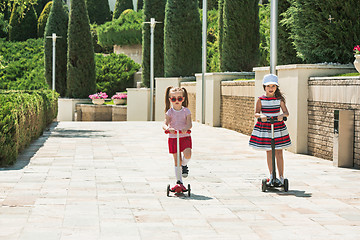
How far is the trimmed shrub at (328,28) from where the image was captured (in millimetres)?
14148

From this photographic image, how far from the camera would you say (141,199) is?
26.8 ft

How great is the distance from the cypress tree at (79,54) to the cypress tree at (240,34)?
19130mm

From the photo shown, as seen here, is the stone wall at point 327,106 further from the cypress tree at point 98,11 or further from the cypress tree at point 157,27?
the cypress tree at point 98,11

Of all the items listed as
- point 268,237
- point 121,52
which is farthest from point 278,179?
point 121,52

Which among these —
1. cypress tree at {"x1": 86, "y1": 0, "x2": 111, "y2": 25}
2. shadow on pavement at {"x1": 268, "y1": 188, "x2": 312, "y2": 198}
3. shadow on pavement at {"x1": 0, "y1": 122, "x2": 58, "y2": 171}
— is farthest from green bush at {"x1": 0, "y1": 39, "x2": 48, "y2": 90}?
shadow on pavement at {"x1": 268, "y1": 188, "x2": 312, "y2": 198}

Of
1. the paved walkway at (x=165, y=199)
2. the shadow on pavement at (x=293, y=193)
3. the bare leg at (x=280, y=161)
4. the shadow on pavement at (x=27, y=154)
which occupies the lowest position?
the shadow on pavement at (x=293, y=193)

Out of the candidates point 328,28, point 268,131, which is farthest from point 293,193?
point 328,28

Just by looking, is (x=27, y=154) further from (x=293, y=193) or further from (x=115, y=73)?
(x=115, y=73)

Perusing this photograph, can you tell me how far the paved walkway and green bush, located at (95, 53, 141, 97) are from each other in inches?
1357

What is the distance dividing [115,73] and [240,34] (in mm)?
25287

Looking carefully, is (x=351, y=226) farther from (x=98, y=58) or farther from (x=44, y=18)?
(x=44, y=18)

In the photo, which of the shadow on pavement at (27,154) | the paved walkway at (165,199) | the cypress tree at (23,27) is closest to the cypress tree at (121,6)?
the cypress tree at (23,27)

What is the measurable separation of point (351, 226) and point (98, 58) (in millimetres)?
43693

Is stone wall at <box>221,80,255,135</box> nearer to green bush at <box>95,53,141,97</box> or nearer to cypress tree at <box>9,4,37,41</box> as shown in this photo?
green bush at <box>95,53,141,97</box>
